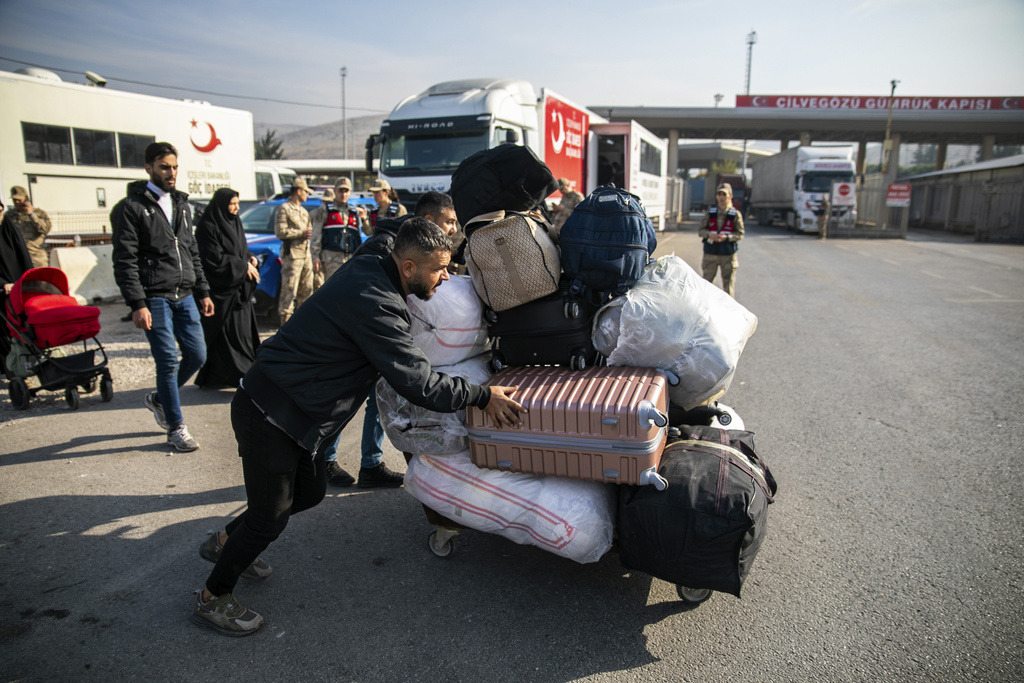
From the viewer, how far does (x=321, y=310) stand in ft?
7.95

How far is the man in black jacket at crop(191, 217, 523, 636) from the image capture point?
2387 millimetres

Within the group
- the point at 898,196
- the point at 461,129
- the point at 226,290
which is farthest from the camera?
the point at 898,196

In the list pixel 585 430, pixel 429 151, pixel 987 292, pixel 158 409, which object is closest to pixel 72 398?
pixel 158 409

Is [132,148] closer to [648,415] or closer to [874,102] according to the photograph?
[648,415]

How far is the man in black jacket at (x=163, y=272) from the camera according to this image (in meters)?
4.05

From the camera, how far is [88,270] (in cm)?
1029

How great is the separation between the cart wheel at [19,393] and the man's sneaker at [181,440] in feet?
6.14

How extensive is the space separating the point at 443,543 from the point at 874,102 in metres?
49.1

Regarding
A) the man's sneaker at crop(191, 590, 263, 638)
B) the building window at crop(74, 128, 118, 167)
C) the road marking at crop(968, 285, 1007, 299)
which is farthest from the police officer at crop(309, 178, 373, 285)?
the road marking at crop(968, 285, 1007, 299)

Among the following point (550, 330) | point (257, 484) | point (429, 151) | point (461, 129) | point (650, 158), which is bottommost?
point (257, 484)

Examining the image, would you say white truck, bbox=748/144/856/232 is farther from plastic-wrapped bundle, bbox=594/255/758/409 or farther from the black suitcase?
the black suitcase

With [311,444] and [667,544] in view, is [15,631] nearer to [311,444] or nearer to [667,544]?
[311,444]

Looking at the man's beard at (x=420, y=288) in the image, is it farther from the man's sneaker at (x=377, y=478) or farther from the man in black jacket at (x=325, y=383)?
the man's sneaker at (x=377, y=478)

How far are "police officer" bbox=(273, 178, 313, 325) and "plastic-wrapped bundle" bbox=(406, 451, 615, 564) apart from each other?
5.53 meters
